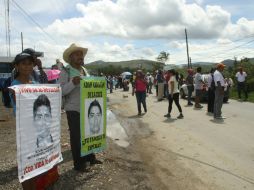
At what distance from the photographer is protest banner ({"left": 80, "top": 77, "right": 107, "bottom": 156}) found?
5.96 m

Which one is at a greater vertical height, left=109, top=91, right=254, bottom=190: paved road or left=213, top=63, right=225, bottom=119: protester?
left=213, top=63, right=225, bottom=119: protester

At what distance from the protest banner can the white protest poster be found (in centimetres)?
86

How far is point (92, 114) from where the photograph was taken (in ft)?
20.2

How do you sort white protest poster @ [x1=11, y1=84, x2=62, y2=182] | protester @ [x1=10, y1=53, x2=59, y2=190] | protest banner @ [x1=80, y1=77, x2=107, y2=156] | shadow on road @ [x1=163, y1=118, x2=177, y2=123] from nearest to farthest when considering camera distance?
white protest poster @ [x1=11, y1=84, x2=62, y2=182] < protester @ [x1=10, y1=53, x2=59, y2=190] < protest banner @ [x1=80, y1=77, x2=107, y2=156] < shadow on road @ [x1=163, y1=118, x2=177, y2=123]

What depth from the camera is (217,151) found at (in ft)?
27.3

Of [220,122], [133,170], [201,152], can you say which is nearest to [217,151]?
[201,152]

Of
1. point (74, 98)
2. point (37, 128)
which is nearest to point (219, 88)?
point (74, 98)

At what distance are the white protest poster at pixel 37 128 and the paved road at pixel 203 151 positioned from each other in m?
2.12

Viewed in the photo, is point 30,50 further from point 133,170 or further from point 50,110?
point 133,170

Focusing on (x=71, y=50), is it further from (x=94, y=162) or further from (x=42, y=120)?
(x=94, y=162)

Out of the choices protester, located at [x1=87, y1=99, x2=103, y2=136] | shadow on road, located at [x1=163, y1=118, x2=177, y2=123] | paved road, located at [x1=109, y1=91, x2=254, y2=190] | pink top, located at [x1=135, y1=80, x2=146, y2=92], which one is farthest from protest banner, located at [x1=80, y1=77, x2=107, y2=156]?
pink top, located at [x1=135, y1=80, x2=146, y2=92]

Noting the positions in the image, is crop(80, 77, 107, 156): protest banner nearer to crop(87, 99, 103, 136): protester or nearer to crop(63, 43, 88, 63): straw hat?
crop(87, 99, 103, 136): protester

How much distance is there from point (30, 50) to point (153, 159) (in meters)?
3.30

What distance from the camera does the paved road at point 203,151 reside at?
638 cm
